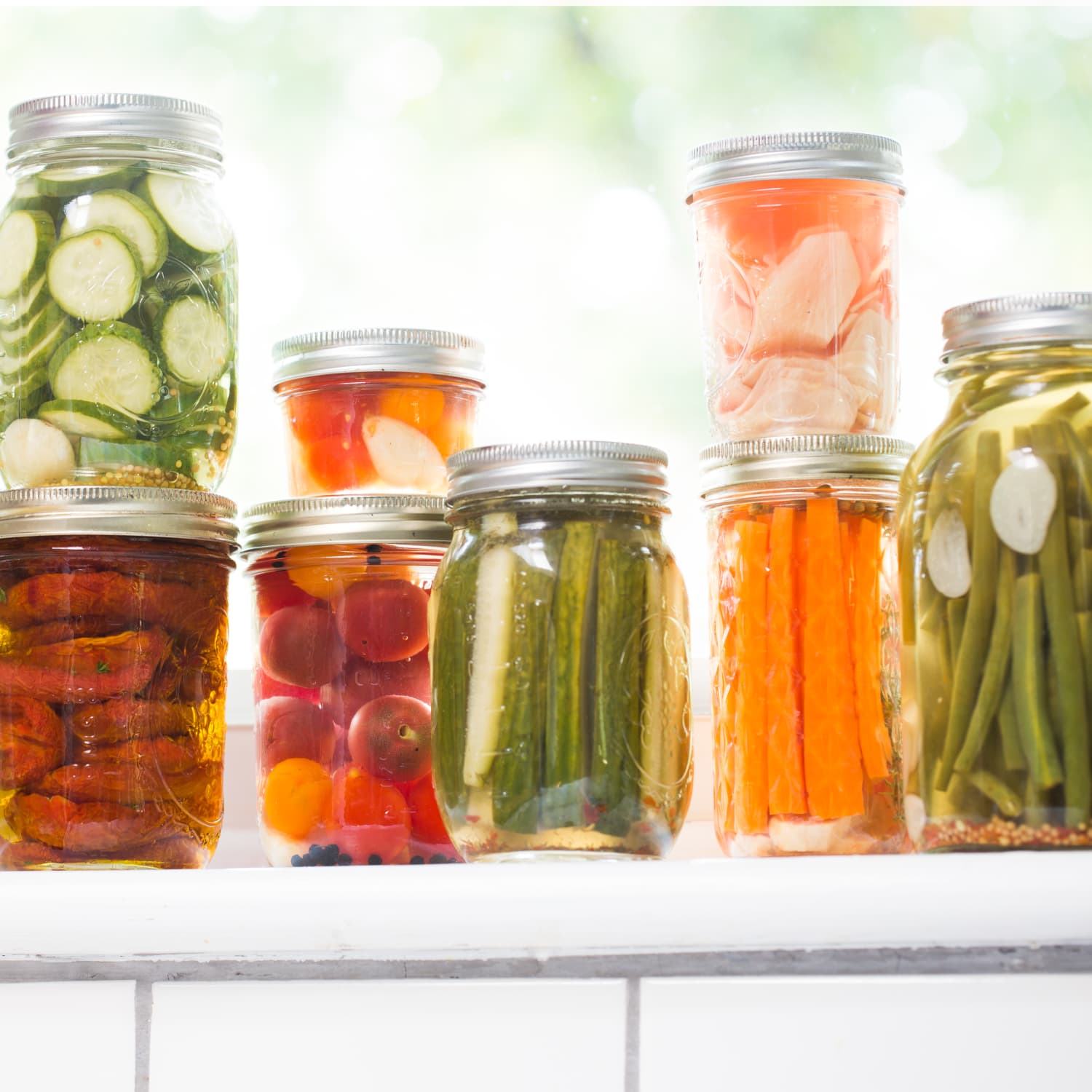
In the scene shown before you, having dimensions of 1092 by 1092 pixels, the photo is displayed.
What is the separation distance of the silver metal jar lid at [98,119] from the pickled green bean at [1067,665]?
0.51 metres

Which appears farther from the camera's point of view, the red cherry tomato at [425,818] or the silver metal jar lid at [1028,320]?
the red cherry tomato at [425,818]

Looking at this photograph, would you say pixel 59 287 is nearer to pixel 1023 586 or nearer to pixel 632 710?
pixel 632 710

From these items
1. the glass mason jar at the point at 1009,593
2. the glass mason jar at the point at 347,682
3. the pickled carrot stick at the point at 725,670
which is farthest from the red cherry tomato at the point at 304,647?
the glass mason jar at the point at 1009,593

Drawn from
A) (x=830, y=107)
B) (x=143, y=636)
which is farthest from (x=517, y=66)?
(x=143, y=636)

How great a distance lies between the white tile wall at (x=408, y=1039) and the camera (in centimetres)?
61

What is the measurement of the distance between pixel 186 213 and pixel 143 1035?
1.45ft

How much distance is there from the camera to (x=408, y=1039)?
0.62m

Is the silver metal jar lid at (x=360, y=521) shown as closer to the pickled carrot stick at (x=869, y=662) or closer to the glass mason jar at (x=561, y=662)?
the glass mason jar at (x=561, y=662)

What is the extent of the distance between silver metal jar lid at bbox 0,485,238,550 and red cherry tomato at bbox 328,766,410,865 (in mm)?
167

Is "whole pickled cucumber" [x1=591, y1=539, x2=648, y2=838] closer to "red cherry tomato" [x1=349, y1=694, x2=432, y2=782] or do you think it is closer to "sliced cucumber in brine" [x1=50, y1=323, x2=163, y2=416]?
"red cherry tomato" [x1=349, y1=694, x2=432, y2=782]

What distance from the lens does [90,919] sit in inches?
23.8

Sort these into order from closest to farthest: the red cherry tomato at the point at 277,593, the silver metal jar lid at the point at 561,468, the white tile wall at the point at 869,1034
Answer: the white tile wall at the point at 869,1034 → the silver metal jar lid at the point at 561,468 → the red cherry tomato at the point at 277,593

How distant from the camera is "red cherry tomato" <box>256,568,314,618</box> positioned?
803 mm

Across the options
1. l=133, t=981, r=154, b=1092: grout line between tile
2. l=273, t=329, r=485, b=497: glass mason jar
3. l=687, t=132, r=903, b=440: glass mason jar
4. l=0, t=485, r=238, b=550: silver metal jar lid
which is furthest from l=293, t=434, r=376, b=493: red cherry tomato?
l=133, t=981, r=154, b=1092: grout line between tile
